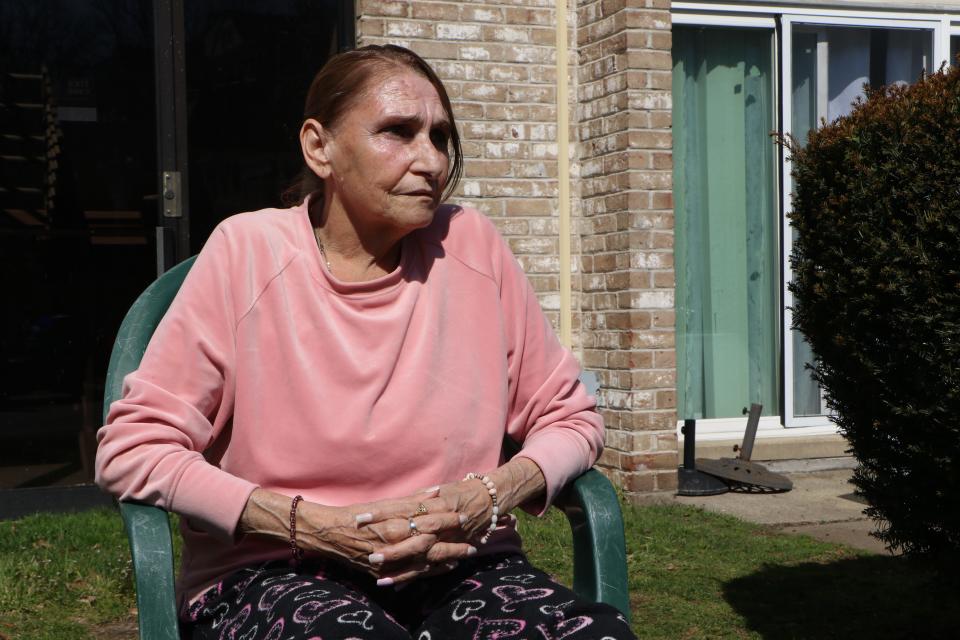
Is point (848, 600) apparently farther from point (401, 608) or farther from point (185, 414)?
point (185, 414)

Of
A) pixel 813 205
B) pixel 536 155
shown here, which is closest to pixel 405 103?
pixel 813 205

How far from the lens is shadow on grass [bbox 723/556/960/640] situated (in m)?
3.98

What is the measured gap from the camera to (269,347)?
2.34m

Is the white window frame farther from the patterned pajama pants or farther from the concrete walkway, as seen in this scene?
the patterned pajama pants

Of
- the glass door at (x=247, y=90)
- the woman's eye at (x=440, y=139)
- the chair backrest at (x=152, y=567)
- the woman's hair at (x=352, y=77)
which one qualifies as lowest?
the chair backrest at (x=152, y=567)

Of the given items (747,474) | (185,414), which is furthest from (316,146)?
(747,474)

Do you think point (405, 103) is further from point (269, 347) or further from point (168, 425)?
point (168, 425)

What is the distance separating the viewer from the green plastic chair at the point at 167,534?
204 centimetres

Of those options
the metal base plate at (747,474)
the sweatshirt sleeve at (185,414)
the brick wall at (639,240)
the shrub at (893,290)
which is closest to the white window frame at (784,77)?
the metal base plate at (747,474)

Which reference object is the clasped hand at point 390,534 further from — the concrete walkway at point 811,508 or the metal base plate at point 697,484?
the metal base plate at point 697,484

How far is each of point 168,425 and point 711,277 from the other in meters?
5.75

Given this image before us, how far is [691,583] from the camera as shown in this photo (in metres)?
4.56

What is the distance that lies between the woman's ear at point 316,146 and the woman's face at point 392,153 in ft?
0.16

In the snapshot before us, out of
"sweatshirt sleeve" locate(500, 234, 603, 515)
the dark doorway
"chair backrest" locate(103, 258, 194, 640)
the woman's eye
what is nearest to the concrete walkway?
"sweatshirt sleeve" locate(500, 234, 603, 515)
